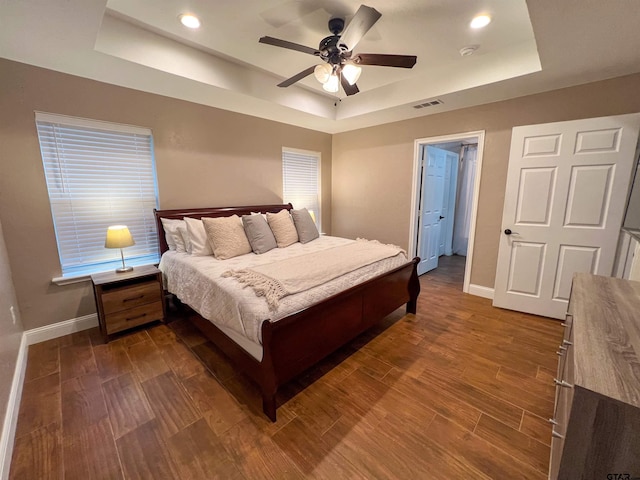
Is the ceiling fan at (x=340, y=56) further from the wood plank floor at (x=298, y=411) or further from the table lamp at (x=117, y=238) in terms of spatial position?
the wood plank floor at (x=298, y=411)

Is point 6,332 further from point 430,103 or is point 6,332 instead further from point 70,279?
point 430,103

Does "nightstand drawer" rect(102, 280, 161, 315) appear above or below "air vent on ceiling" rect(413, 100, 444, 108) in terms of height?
below

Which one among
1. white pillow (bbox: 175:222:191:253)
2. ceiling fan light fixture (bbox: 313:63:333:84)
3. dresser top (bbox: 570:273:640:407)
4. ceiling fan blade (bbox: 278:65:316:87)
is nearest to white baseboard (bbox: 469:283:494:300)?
dresser top (bbox: 570:273:640:407)

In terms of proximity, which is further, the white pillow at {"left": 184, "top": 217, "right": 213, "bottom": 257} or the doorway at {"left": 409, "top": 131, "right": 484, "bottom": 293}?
the doorway at {"left": 409, "top": 131, "right": 484, "bottom": 293}

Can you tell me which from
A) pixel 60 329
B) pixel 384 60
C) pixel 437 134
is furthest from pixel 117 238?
pixel 437 134

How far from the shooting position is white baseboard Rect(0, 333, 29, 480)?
1.34 m

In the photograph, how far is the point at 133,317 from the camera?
2.57 m

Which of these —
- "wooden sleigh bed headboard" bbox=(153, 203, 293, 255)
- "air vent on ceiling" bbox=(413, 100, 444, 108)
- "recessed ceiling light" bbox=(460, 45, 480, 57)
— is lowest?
"wooden sleigh bed headboard" bbox=(153, 203, 293, 255)

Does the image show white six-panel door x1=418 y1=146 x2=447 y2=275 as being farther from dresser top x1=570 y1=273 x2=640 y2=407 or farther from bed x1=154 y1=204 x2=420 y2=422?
dresser top x1=570 y1=273 x2=640 y2=407

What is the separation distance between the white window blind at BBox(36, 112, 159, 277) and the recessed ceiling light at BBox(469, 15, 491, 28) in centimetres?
320

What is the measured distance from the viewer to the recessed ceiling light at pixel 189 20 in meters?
2.05

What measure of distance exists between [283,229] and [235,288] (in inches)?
56.0

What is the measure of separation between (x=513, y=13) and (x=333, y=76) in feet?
4.61

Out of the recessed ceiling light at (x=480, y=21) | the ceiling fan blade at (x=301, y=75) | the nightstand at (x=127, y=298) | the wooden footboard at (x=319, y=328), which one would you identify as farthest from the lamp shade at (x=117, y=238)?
the recessed ceiling light at (x=480, y=21)
